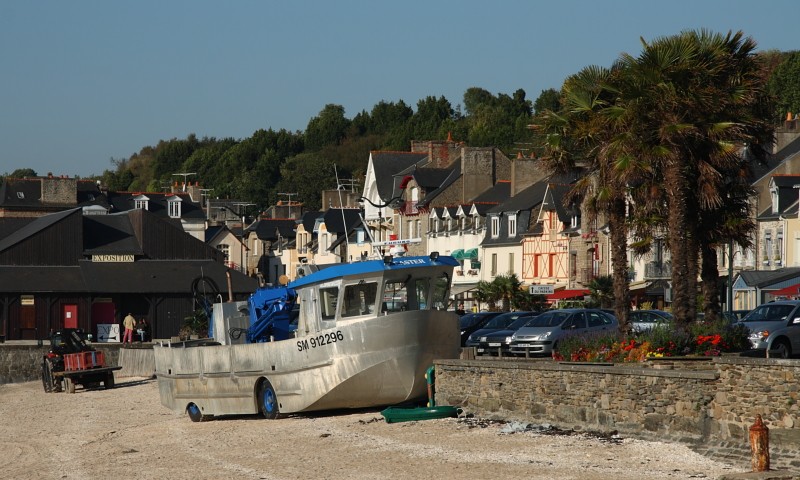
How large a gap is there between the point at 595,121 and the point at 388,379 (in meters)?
8.86

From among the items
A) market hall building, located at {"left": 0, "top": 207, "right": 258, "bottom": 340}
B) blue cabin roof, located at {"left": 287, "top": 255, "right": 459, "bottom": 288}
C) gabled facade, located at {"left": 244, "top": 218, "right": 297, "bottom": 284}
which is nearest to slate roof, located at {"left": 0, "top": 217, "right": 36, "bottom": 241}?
market hall building, located at {"left": 0, "top": 207, "right": 258, "bottom": 340}

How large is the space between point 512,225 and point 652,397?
167 feet

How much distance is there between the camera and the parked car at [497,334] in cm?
3522

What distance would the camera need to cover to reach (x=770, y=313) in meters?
30.6

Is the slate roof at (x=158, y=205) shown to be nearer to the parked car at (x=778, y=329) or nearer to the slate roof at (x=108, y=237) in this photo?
the slate roof at (x=108, y=237)

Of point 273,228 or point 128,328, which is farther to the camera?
point 273,228

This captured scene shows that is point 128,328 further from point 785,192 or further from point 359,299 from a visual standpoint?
point 359,299

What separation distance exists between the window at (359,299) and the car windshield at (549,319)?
30.7 feet

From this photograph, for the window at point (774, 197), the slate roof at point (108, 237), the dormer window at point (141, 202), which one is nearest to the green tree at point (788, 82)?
the window at point (774, 197)

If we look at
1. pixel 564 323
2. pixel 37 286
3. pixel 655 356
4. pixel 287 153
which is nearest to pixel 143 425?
pixel 564 323

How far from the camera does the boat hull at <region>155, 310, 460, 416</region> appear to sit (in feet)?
82.7

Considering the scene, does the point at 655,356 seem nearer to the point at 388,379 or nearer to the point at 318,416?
the point at 388,379

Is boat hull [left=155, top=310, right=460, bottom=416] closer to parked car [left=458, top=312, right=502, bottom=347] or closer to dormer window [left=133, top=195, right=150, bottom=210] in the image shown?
parked car [left=458, top=312, right=502, bottom=347]

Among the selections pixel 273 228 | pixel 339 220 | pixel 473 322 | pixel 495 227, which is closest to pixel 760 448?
pixel 473 322
